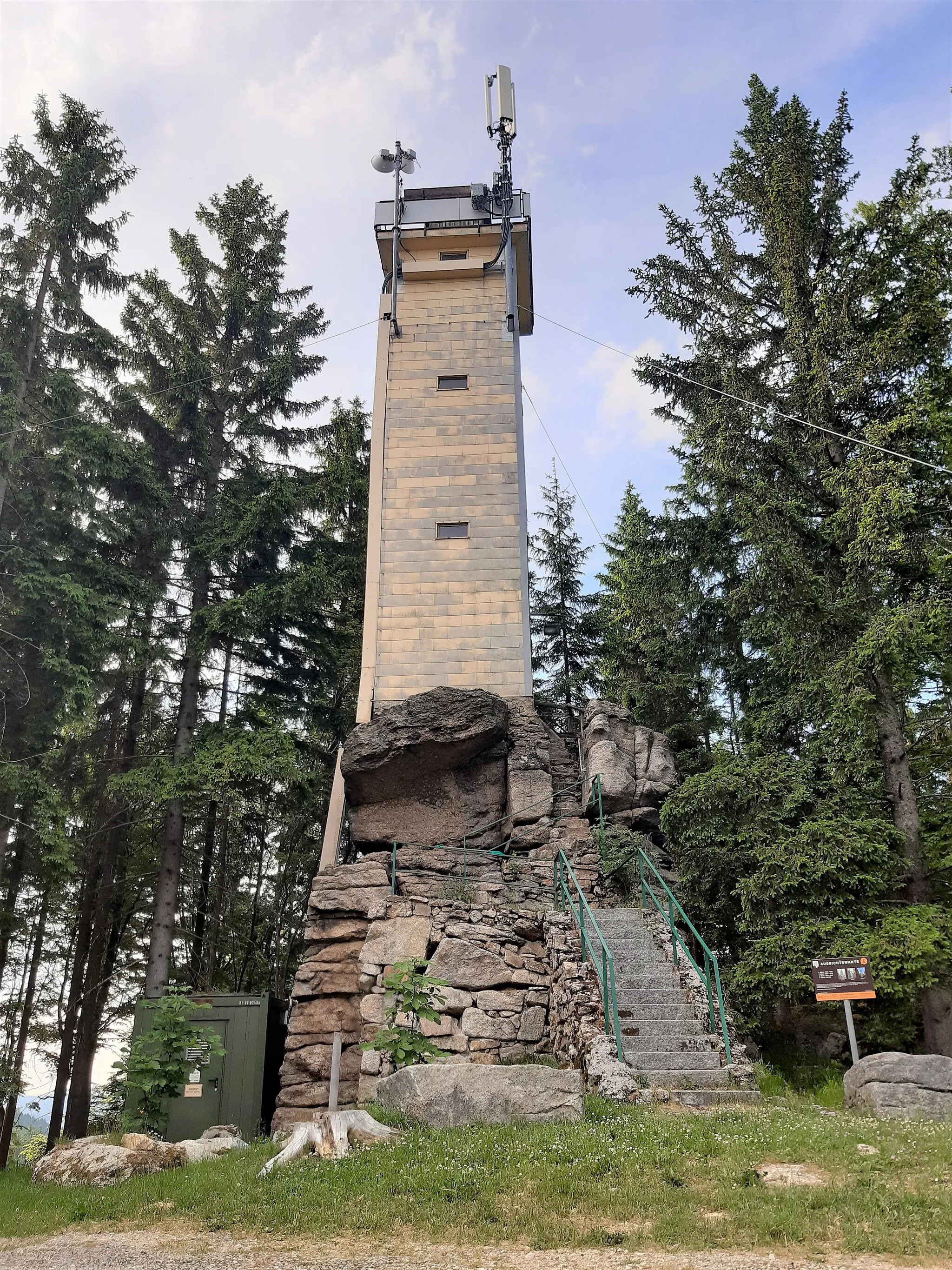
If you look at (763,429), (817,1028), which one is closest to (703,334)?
(763,429)

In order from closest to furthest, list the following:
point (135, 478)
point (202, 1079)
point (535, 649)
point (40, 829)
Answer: point (202, 1079), point (40, 829), point (135, 478), point (535, 649)

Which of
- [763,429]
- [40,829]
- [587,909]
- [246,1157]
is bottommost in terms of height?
[246,1157]

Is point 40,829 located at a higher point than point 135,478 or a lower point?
lower

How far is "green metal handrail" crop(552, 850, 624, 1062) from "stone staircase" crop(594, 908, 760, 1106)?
0.50ft

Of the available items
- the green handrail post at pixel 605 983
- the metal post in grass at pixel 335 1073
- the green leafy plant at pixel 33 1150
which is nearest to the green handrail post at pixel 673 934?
the green handrail post at pixel 605 983

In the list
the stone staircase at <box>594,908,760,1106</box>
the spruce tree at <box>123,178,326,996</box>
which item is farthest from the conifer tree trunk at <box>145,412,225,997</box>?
the stone staircase at <box>594,908,760,1106</box>

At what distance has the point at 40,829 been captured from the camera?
1204 cm

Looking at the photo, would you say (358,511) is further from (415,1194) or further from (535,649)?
(415,1194)

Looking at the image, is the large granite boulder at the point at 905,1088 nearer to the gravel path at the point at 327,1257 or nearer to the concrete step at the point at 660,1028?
the concrete step at the point at 660,1028

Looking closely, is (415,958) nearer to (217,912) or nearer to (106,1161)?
(106,1161)

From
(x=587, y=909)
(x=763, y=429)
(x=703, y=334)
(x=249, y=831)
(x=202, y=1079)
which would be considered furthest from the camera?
(x=249, y=831)

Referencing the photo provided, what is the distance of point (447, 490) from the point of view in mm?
15992

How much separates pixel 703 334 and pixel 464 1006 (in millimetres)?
10265

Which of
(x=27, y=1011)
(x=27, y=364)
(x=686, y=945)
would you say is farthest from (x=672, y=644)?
(x=27, y=1011)
